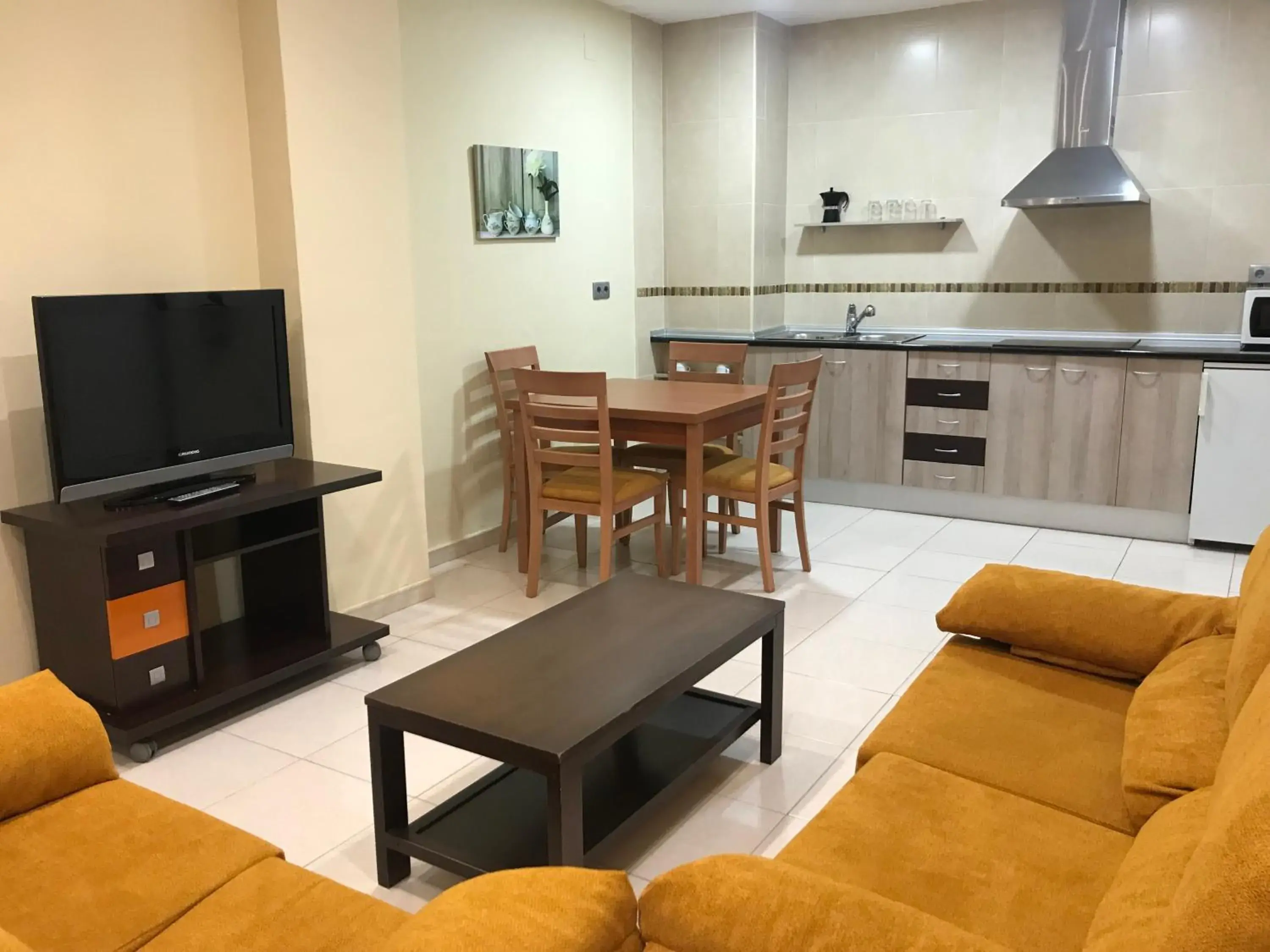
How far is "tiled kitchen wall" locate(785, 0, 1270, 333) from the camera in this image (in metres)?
4.90

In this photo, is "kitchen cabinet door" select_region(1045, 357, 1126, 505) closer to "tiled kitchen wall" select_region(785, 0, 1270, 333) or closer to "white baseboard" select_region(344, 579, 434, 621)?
"tiled kitchen wall" select_region(785, 0, 1270, 333)

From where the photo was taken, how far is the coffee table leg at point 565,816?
1.95 metres

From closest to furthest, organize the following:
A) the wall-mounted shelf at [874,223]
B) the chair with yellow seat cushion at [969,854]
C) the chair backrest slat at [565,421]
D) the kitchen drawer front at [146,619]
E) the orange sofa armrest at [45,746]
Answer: the chair with yellow seat cushion at [969,854] → the orange sofa armrest at [45,746] → the kitchen drawer front at [146,619] → the chair backrest slat at [565,421] → the wall-mounted shelf at [874,223]

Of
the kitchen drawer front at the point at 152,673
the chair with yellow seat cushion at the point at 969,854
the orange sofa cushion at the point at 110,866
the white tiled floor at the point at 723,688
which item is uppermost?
the chair with yellow seat cushion at the point at 969,854

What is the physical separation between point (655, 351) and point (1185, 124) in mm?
2991

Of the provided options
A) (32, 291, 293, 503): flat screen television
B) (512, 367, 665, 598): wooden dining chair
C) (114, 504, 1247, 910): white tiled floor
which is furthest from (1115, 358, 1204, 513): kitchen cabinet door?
(32, 291, 293, 503): flat screen television

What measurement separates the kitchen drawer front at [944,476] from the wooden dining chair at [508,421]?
5.91 ft

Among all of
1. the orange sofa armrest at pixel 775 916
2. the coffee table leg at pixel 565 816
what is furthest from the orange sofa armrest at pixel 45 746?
the orange sofa armrest at pixel 775 916

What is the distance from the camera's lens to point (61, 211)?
9.85ft

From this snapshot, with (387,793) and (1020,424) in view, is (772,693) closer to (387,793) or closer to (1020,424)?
(387,793)

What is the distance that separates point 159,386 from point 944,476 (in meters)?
3.80

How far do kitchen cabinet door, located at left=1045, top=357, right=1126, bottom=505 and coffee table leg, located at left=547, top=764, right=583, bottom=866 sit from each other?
3.74 metres

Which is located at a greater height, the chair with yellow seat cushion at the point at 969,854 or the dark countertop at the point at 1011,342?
the dark countertop at the point at 1011,342

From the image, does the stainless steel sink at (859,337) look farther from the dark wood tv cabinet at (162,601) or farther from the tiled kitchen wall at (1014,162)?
the dark wood tv cabinet at (162,601)
